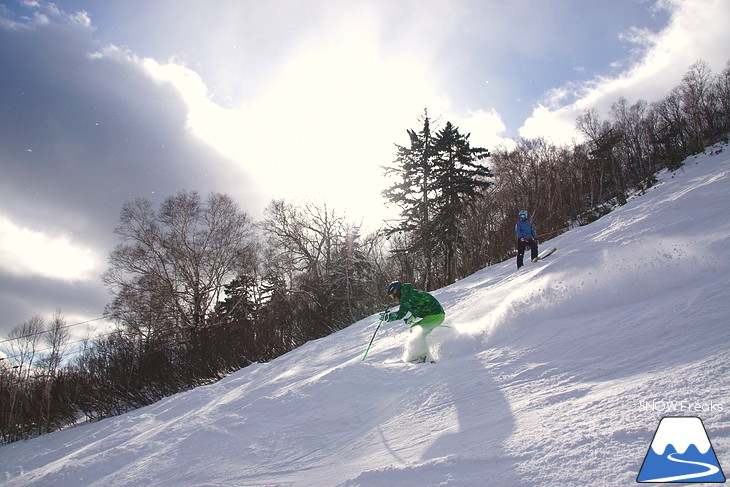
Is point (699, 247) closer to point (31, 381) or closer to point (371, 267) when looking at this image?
point (371, 267)

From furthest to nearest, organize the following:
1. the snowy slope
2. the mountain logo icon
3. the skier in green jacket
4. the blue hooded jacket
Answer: the blue hooded jacket < the skier in green jacket < the snowy slope < the mountain logo icon

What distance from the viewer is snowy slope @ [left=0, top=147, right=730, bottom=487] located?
227cm

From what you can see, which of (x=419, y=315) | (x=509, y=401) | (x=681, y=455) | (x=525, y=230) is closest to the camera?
(x=681, y=455)

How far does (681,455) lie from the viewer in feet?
6.05

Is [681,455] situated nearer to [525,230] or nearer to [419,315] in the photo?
[419,315]

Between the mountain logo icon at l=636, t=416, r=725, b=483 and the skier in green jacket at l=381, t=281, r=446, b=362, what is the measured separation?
3.68 metres

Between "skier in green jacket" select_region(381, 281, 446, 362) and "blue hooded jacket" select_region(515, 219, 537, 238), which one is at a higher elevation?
"blue hooded jacket" select_region(515, 219, 537, 238)

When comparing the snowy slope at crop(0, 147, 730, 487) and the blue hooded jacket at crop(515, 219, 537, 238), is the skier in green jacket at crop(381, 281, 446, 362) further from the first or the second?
the blue hooded jacket at crop(515, 219, 537, 238)

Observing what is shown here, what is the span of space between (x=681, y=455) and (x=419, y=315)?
4394mm

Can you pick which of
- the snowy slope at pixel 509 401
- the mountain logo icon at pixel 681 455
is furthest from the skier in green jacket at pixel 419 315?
the mountain logo icon at pixel 681 455

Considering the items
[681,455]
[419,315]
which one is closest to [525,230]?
[419,315]

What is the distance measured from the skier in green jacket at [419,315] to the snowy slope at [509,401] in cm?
23

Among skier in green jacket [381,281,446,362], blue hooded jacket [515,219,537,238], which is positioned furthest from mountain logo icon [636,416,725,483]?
blue hooded jacket [515,219,537,238]

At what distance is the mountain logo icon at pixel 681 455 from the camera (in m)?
1.67
